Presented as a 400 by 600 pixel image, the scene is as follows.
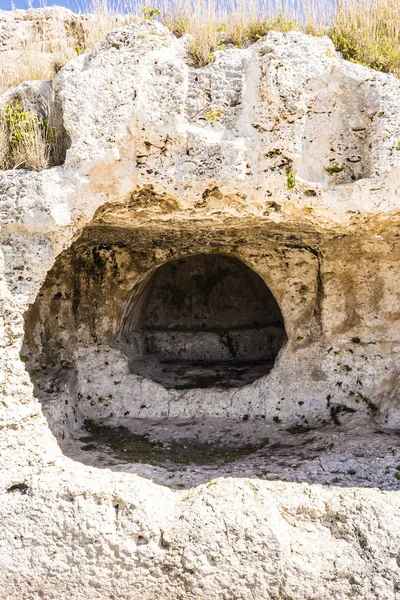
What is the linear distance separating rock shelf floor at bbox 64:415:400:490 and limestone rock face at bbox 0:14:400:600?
2cm

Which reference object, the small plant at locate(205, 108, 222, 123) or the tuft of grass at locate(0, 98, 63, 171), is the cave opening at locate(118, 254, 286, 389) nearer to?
the tuft of grass at locate(0, 98, 63, 171)

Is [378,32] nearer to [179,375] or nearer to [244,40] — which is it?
[244,40]

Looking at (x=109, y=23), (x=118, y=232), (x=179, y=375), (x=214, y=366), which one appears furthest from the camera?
(x=214, y=366)

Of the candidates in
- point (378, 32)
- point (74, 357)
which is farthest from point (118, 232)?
point (378, 32)

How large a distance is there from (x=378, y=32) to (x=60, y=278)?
365 centimetres

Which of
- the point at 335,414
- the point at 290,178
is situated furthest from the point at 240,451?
the point at 290,178

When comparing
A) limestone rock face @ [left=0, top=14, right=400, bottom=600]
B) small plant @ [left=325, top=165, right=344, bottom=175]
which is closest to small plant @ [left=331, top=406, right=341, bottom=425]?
limestone rock face @ [left=0, top=14, right=400, bottom=600]

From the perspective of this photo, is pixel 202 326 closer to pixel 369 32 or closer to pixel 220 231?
pixel 220 231

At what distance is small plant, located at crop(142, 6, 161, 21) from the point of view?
4223 millimetres

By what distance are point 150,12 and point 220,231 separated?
6.24 feet

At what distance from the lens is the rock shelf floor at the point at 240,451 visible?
152 inches

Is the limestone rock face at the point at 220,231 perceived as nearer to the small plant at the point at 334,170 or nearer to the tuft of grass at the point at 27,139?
the small plant at the point at 334,170

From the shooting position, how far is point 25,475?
12.0 feet

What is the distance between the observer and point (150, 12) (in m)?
4.25
